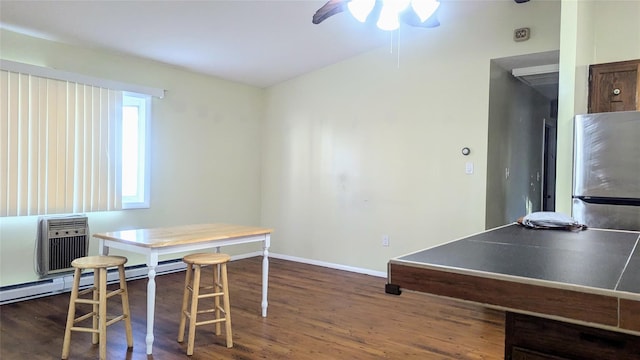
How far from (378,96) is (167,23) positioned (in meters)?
2.29

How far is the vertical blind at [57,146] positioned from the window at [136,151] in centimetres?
26

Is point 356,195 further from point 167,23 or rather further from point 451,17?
point 167,23

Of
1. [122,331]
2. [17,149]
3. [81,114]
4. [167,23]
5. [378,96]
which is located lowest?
[122,331]

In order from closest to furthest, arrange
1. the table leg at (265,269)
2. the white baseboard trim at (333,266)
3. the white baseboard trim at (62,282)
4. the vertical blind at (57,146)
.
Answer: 1. the table leg at (265,269)
2. the vertical blind at (57,146)
3. the white baseboard trim at (62,282)
4. the white baseboard trim at (333,266)

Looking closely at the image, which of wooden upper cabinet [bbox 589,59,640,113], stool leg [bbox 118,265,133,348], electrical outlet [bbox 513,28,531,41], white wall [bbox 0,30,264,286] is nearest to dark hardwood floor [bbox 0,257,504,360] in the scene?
stool leg [bbox 118,265,133,348]

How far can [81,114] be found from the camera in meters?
3.81

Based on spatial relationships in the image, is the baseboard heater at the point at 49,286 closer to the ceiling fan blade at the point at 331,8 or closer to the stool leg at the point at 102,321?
the stool leg at the point at 102,321

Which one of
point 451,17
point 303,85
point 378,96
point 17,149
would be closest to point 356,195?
point 378,96

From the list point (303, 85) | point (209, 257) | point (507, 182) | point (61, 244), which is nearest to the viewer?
point (209, 257)

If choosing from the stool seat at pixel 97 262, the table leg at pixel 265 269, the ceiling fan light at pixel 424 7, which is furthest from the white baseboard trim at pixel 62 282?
the ceiling fan light at pixel 424 7

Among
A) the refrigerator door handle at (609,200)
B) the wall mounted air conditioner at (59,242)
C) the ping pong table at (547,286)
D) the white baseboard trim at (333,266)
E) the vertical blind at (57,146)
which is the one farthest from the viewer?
the white baseboard trim at (333,266)

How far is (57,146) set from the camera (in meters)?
3.66

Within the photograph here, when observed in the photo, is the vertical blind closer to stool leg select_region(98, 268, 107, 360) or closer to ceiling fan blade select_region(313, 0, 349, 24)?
Result: stool leg select_region(98, 268, 107, 360)

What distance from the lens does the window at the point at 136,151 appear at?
4.34 meters
